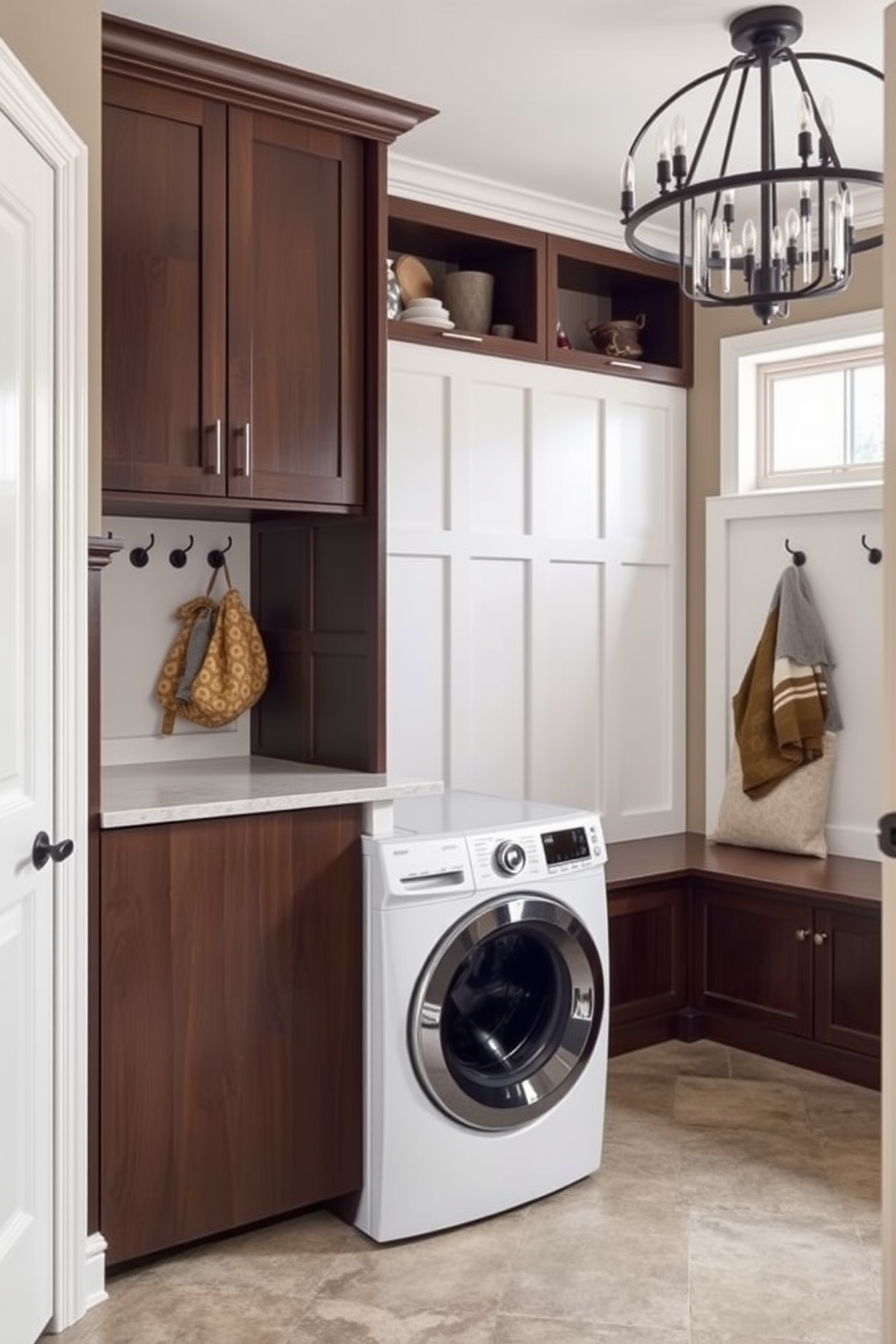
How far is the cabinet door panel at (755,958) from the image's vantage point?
3795 millimetres

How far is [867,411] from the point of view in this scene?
4.21 m

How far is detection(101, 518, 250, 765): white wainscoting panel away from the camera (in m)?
3.28

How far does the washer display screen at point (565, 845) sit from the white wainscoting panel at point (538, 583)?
0.90 meters

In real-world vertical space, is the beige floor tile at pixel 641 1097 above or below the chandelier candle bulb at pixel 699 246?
below

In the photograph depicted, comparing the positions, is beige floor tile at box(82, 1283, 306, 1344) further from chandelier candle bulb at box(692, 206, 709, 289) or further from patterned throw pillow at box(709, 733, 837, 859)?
patterned throw pillow at box(709, 733, 837, 859)

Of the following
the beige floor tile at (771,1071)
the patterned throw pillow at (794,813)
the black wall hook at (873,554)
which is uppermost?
the black wall hook at (873,554)

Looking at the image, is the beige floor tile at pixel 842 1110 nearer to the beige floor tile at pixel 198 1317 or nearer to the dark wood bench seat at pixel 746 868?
the dark wood bench seat at pixel 746 868

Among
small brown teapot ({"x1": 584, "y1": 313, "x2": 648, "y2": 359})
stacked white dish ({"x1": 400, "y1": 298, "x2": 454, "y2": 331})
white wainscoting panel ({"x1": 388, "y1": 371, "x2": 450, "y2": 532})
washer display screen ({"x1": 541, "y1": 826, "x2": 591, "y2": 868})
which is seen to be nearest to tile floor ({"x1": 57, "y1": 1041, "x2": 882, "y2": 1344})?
washer display screen ({"x1": 541, "y1": 826, "x2": 591, "y2": 868})

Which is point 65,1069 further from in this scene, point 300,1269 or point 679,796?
point 679,796

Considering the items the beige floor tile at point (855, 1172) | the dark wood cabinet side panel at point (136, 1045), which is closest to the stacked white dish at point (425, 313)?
the dark wood cabinet side panel at point (136, 1045)

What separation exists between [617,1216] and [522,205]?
2.87 metres

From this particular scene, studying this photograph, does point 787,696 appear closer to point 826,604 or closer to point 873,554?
point 826,604

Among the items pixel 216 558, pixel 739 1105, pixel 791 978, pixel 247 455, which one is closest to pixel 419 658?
pixel 216 558

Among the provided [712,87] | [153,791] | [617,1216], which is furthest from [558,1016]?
[712,87]
